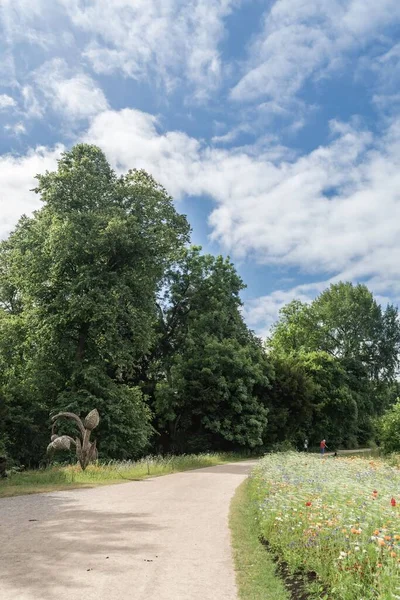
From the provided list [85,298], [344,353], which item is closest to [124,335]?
[85,298]

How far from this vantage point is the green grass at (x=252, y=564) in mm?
5684

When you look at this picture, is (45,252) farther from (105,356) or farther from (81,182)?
(105,356)

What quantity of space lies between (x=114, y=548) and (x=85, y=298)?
1999cm

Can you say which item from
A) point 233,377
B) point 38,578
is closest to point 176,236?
point 233,377

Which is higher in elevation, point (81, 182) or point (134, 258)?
point (81, 182)

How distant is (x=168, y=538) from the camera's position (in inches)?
326

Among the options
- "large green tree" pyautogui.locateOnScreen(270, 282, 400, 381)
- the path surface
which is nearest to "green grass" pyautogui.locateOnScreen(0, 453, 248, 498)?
the path surface

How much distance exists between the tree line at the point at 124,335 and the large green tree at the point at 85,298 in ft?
0.25

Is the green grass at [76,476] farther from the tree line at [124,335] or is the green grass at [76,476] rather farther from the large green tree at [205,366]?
the large green tree at [205,366]

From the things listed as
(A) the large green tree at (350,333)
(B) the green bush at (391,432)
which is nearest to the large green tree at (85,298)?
(B) the green bush at (391,432)

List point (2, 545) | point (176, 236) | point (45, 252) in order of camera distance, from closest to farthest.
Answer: point (2, 545), point (45, 252), point (176, 236)

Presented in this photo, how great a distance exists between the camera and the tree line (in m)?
26.9

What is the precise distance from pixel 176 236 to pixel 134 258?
391 cm

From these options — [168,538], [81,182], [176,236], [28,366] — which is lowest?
[168,538]
